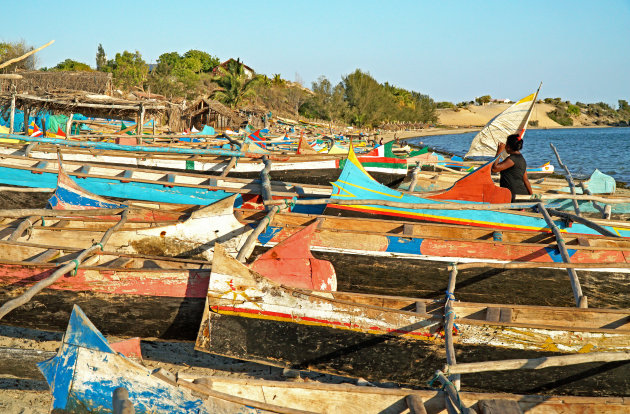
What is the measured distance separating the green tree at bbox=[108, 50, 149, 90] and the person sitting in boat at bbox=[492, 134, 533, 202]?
32.2 metres

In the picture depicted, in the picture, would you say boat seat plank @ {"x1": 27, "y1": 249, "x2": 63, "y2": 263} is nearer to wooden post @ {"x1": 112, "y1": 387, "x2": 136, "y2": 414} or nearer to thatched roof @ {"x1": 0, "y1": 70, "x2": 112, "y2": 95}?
wooden post @ {"x1": 112, "y1": 387, "x2": 136, "y2": 414}

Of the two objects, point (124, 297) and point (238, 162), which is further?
point (238, 162)

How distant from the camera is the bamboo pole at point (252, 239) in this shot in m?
5.01

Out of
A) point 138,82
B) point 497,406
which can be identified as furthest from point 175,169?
point 138,82

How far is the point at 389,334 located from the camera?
4316 millimetres

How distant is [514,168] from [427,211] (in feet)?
5.23

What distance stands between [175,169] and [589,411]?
9.68 metres

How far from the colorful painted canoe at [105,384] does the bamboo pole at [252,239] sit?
1874 mm

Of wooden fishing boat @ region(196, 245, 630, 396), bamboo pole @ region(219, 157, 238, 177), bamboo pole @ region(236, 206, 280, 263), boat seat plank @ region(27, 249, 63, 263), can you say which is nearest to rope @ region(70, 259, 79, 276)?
boat seat plank @ region(27, 249, 63, 263)

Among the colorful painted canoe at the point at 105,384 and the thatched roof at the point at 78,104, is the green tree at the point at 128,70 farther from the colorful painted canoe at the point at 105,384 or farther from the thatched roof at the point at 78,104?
the colorful painted canoe at the point at 105,384

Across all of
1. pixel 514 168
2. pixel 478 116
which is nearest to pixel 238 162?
pixel 514 168

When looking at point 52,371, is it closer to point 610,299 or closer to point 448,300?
point 448,300

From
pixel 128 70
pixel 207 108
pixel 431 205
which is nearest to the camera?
pixel 431 205

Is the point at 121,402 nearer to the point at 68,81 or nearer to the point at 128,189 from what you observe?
the point at 128,189
